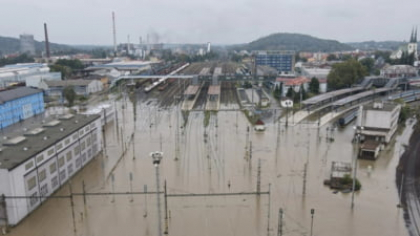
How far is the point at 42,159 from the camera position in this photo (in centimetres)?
624

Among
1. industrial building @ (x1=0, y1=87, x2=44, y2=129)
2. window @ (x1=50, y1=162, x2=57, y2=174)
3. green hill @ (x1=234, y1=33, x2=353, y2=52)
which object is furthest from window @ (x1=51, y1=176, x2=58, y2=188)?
green hill @ (x1=234, y1=33, x2=353, y2=52)

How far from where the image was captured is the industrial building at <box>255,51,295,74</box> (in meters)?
31.9

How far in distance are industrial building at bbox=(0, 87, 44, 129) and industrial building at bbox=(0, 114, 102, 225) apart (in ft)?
16.0

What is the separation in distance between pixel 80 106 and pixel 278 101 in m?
9.55

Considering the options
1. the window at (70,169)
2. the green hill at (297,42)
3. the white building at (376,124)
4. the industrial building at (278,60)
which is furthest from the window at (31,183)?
the green hill at (297,42)

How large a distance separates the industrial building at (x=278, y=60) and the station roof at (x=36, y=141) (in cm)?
2588

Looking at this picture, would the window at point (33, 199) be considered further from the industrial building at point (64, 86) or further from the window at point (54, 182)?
the industrial building at point (64, 86)

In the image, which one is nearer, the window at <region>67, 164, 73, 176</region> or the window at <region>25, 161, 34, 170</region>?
the window at <region>25, 161, 34, 170</region>

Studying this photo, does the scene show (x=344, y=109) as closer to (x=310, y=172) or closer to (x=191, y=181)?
(x=310, y=172)

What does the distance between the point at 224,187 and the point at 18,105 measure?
9.93 meters

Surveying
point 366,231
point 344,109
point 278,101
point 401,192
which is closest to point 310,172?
point 401,192

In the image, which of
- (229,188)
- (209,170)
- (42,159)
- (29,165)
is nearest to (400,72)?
(209,170)

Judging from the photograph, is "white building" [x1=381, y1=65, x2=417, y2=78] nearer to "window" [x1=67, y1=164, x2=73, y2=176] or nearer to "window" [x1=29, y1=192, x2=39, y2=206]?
"window" [x1=67, y1=164, x2=73, y2=176]

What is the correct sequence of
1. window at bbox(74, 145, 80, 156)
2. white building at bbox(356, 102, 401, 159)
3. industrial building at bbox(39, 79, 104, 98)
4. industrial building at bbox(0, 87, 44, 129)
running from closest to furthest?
window at bbox(74, 145, 80, 156), white building at bbox(356, 102, 401, 159), industrial building at bbox(0, 87, 44, 129), industrial building at bbox(39, 79, 104, 98)
